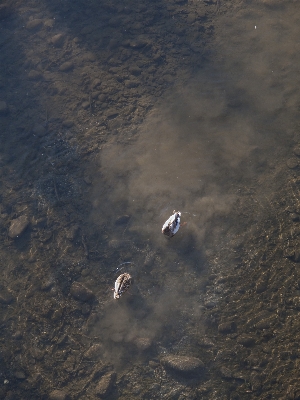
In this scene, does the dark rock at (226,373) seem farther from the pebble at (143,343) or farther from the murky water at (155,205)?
the pebble at (143,343)

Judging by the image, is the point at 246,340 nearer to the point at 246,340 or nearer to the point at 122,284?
the point at 246,340

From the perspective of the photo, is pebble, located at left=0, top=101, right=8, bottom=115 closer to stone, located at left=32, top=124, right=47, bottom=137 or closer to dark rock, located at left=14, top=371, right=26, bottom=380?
stone, located at left=32, top=124, right=47, bottom=137

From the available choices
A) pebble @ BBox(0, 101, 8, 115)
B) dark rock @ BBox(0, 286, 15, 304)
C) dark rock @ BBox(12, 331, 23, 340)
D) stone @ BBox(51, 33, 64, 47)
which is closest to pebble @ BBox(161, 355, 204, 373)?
dark rock @ BBox(12, 331, 23, 340)

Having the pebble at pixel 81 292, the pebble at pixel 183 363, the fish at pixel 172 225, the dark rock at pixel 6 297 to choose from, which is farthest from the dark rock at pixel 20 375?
the fish at pixel 172 225

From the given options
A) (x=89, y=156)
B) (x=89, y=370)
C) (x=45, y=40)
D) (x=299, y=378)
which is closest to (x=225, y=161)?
(x=89, y=156)

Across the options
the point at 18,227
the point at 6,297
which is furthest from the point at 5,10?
the point at 6,297
